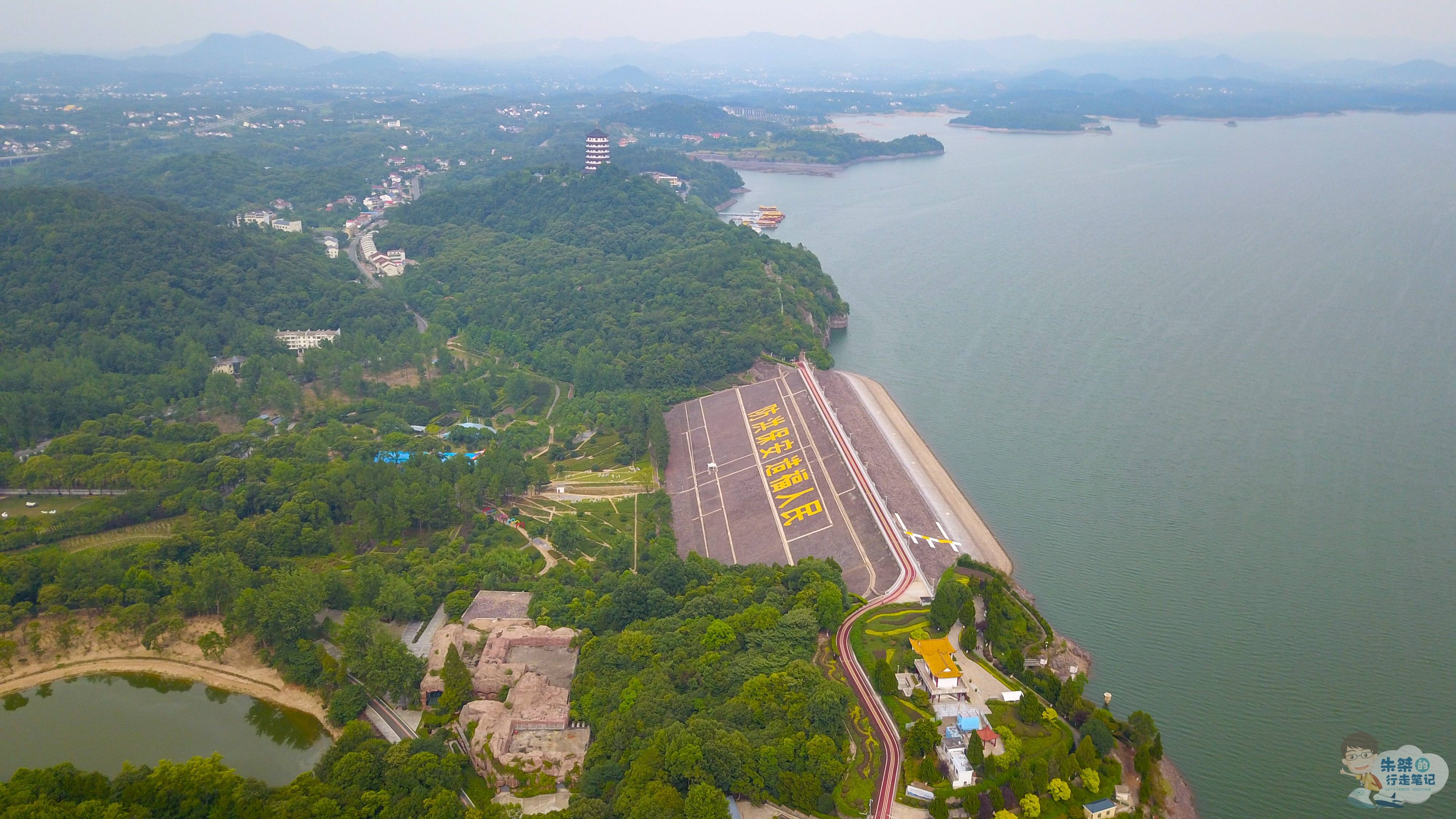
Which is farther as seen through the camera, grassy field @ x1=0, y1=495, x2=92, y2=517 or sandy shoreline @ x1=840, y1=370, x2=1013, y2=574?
grassy field @ x1=0, y1=495, x2=92, y2=517

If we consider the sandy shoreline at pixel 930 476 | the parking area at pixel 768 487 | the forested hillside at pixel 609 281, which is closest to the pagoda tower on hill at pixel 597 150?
the forested hillside at pixel 609 281

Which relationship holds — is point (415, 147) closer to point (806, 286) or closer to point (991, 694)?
point (806, 286)

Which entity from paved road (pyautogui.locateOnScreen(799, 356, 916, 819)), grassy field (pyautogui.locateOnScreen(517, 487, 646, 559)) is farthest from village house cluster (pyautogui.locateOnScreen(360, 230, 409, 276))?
paved road (pyautogui.locateOnScreen(799, 356, 916, 819))

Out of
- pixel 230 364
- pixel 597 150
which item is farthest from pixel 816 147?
pixel 230 364

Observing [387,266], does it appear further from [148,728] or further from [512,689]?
[512,689]

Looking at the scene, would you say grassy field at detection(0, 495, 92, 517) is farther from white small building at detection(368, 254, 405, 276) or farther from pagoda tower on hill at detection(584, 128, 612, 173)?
pagoda tower on hill at detection(584, 128, 612, 173)

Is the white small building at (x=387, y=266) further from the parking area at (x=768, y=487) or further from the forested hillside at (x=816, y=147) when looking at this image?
the forested hillside at (x=816, y=147)

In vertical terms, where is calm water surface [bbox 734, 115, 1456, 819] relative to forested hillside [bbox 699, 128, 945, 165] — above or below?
below
